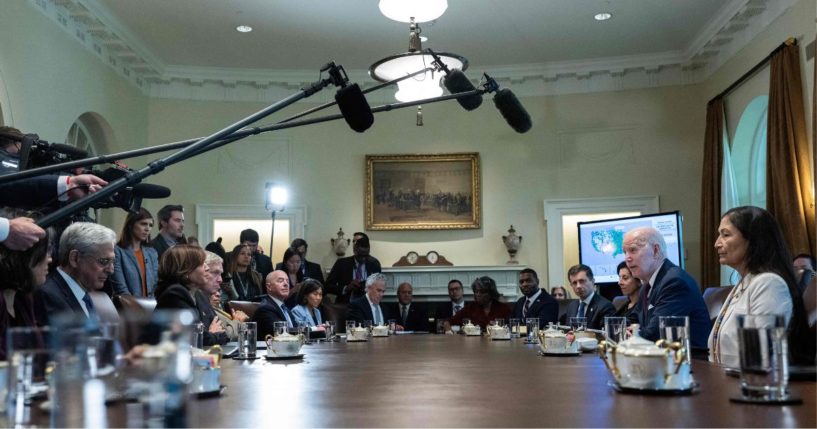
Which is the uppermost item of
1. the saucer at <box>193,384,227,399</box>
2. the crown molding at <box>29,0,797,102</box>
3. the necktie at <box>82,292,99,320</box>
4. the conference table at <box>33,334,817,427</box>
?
the crown molding at <box>29,0,797,102</box>

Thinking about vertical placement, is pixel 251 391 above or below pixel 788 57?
below

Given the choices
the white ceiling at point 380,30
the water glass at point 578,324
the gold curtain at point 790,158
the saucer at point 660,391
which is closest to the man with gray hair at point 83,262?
the water glass at point 578,324

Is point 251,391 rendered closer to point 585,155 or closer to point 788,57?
point 788,57

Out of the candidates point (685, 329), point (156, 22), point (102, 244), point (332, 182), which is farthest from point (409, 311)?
point (685, 329)

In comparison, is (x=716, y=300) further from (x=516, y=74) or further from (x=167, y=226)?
(x=516, y=74)

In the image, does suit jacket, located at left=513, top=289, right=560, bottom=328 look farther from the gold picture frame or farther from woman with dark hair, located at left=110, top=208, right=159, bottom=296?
woman with dark hair, located at left=110, top=208, right=159, bottom=296

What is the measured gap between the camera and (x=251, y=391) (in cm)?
167

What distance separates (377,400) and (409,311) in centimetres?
664

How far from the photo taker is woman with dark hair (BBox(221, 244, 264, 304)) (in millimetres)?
6496

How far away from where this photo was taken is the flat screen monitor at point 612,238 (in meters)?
8.14

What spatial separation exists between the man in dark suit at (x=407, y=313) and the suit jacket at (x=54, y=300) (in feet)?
17.8

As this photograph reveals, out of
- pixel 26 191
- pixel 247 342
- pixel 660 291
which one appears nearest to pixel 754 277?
pixel 660 291

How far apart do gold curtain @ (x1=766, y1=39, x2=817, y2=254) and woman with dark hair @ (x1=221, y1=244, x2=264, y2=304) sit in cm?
484

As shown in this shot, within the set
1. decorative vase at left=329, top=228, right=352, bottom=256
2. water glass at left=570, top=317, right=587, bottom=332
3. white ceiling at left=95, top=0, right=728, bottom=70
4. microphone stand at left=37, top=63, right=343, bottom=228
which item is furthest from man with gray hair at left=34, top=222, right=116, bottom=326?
decorative vase at left=329, top=228, right=352, bottom=256
